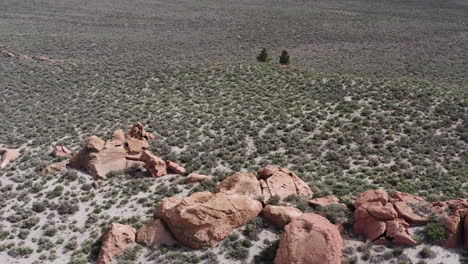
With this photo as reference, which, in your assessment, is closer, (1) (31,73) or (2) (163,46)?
(1) (31,73)

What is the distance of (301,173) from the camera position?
19.8m

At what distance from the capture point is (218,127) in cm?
2619

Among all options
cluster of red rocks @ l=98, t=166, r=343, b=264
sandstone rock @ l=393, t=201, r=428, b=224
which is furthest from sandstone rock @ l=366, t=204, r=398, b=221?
cluster of red rocks @ l=98, t=166, r=343, b=264

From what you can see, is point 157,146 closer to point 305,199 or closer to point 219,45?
point 305,199

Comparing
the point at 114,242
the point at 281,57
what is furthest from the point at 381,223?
the point at 281,57

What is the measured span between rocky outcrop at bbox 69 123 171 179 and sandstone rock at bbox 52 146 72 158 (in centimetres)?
200

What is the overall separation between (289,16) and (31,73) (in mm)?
61209

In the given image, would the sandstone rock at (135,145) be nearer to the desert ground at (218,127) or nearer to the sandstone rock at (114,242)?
the desert ground at (218,127)

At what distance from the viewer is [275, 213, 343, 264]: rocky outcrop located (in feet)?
37.3

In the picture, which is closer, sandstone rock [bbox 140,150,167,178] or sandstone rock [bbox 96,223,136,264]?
sandstone rock [bbox 96,223,136,264]

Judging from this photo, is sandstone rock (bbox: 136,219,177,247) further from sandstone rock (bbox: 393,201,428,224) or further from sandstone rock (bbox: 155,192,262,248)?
sandstone rock (bbox: 393,201,428,224)

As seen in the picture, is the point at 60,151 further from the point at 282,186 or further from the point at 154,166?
the point at 282,186

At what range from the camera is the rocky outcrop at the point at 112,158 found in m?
20.0

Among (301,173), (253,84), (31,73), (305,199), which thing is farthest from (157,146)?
(31,73)
